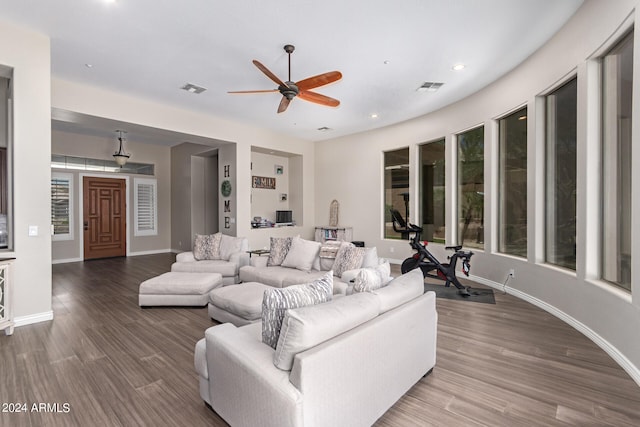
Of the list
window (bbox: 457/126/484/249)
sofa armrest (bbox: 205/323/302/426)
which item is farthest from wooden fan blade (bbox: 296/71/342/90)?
window (bbox: 457/126/484/249)

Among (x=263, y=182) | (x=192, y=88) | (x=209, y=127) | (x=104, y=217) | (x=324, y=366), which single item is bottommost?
(x=324, y=366)

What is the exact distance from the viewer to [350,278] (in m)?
3.80

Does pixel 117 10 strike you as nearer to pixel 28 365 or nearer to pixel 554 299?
pixel 28 365

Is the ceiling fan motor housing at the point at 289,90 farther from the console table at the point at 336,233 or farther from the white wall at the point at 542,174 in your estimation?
the console table at the point at 336,233

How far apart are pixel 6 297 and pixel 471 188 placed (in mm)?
6552

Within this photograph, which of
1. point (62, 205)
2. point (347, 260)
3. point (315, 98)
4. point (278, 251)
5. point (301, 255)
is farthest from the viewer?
point (62, 205)

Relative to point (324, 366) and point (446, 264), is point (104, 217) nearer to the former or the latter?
point (446, 264)

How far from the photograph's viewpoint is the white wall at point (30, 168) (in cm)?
344

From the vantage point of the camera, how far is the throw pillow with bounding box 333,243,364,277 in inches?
162

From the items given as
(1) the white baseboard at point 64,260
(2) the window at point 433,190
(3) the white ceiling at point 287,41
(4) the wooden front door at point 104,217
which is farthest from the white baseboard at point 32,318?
(2) the window at point 433,190

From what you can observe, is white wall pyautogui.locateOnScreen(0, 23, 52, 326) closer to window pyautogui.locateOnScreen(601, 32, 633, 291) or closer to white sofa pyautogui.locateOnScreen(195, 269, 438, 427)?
white sofa pyautogui.locateOnScreen(195, 269, 438, 427)

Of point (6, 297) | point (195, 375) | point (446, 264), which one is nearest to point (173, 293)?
point (6, 297)

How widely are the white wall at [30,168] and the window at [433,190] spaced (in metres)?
6.22

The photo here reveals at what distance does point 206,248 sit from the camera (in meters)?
5.33
